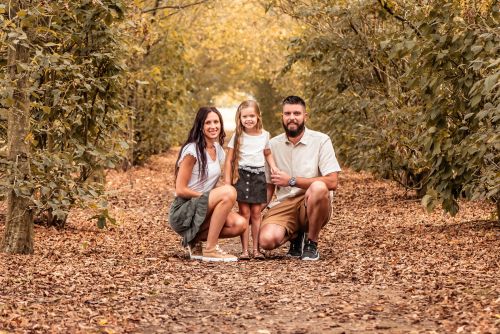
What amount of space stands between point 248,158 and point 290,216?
74cm

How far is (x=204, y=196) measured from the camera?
791 centimetres

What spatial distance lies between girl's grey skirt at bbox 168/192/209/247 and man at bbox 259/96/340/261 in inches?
24.7

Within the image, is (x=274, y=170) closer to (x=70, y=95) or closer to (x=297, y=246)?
(x=297, y=246)

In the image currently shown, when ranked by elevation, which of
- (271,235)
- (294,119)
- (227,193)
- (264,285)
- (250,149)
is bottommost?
(264,285)

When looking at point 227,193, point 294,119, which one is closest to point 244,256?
point 227,193

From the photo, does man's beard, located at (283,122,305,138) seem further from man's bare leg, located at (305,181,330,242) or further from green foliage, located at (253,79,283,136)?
green foliage, located at (253,79,283,136)

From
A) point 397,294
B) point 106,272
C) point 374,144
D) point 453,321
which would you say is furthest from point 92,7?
point 374,144

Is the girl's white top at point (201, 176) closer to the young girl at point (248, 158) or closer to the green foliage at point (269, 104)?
the young girl at point (248, 158)

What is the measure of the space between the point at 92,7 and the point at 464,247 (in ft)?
14.4

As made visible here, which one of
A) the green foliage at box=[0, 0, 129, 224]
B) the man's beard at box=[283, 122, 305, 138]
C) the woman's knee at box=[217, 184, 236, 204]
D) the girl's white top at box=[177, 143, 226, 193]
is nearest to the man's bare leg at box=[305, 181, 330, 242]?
the man's beard at box=[283, 122, 305, 138]

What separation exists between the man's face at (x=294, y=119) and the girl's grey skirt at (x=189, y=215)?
3.38 ft

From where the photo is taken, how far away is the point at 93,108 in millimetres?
9523

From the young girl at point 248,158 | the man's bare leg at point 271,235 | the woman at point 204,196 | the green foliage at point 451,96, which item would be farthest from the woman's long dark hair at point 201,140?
the green foliage at point 451,96

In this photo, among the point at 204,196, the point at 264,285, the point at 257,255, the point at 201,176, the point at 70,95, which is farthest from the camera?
the point at 70,95
